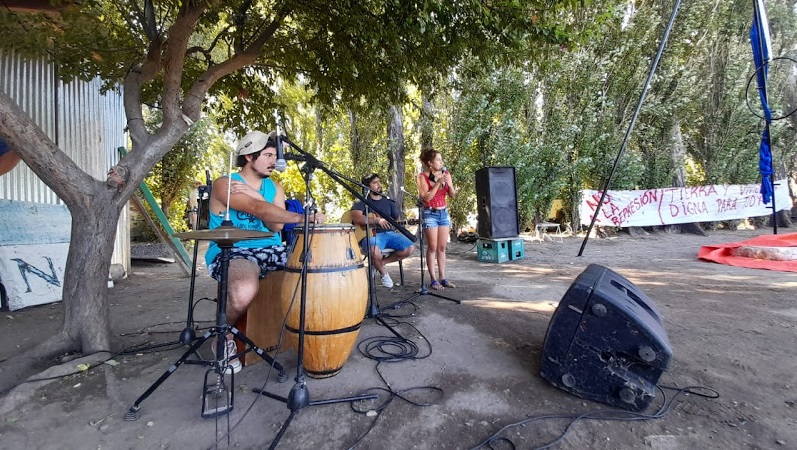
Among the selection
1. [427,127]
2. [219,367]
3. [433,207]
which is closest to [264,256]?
[219,367]

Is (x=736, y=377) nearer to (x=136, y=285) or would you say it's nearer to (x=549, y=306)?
(x=549, y=306)

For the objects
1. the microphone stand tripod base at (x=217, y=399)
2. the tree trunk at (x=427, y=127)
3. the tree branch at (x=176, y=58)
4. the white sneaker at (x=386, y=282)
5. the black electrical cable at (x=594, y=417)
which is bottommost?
the black electrical cable at (x=594, y=417)

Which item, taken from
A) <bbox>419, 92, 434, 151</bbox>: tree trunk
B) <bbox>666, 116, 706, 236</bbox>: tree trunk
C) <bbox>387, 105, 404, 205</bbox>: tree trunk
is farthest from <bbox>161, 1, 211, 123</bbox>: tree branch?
<bbox>666, 116, 706, 236</bbox>: tree trunk

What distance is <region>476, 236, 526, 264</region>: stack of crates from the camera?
24.2 ft

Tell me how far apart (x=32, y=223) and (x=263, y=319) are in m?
4.35

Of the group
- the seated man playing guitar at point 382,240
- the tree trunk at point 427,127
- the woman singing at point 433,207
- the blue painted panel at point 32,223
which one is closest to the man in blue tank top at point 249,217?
the seated man playing guitar at point 382,240

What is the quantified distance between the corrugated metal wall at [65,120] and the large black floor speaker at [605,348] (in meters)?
6.28

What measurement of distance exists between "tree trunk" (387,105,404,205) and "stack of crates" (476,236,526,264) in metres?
3.17

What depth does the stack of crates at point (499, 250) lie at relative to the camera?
7.38 metres

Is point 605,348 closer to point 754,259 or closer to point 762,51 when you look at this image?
point 754,259

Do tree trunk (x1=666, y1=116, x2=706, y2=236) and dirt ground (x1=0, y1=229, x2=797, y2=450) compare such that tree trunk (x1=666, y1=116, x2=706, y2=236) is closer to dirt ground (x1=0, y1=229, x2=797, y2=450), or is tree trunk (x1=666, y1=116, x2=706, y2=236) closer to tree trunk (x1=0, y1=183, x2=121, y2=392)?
dirt ground (x1=0, y1=229, x2=797, y2=450)

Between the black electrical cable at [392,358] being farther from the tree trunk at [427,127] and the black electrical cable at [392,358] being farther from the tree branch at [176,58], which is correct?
the tree trunk at [427,127]

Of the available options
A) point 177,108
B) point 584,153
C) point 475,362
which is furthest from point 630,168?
point 177,108

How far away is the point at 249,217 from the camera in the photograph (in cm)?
277
